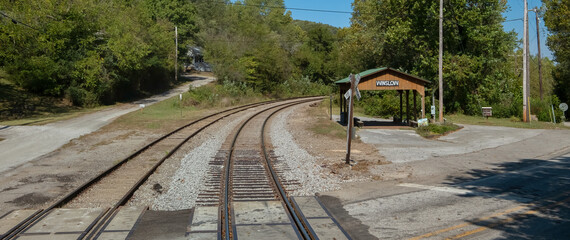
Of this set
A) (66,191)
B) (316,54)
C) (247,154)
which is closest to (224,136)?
(247,154)

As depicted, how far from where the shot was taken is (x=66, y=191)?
34.6ft

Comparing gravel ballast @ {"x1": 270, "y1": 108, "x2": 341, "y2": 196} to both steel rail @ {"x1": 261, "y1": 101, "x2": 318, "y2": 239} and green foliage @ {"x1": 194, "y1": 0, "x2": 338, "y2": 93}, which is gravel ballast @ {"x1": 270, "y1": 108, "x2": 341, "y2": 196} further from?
green foliage @ {"x1": 194, "y1": 0, "x2": 338, "y2": 93}

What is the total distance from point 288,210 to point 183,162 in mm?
6516

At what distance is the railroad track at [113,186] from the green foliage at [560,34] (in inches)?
1508

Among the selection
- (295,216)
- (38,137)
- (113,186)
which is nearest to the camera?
(295,216)

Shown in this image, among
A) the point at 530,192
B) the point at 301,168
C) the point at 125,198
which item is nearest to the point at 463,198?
the point at 530,192

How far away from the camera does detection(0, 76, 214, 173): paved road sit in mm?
15781

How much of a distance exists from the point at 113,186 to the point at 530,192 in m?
10.2

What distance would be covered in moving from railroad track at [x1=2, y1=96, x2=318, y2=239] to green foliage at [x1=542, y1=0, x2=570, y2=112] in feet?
126

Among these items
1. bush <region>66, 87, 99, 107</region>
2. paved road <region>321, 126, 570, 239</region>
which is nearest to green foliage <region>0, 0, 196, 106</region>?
bush <region>66, 87, 99, 107</region>

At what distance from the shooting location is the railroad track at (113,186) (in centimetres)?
797

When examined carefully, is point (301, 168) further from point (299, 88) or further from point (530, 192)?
point (299, 88)

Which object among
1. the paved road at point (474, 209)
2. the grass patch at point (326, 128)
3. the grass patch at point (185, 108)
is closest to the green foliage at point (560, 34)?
the grass patch at point (326, 128)

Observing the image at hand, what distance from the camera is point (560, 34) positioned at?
43.1 m
